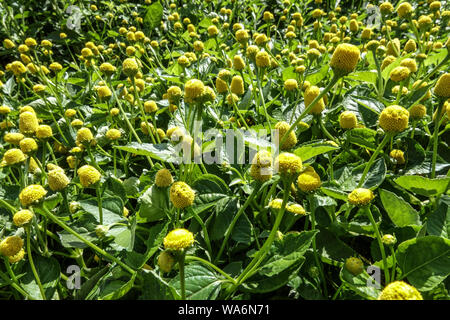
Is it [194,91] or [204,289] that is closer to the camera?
[204,289]

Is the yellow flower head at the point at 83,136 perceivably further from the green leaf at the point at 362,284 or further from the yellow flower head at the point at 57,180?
the green leaf at the point at 362,284

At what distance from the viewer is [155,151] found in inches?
37.0

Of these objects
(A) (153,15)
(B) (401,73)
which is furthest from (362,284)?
(A) (153,15)

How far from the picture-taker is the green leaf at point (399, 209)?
0.89 metres

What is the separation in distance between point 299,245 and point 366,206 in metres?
0.19

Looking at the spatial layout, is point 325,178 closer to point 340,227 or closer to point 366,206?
point 340,227

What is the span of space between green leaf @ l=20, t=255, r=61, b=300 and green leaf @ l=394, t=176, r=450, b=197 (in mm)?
1040

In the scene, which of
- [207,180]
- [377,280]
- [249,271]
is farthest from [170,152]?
[377,280]

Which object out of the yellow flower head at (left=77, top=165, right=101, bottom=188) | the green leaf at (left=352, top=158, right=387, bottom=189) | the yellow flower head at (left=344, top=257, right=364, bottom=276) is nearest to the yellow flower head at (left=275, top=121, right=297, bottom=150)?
the green leaf at (left=352, top=158, right=387, bottom=189)

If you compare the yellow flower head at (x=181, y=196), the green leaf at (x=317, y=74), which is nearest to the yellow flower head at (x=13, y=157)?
the yellow flower head at (x=181, y=196)

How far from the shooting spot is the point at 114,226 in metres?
1.00

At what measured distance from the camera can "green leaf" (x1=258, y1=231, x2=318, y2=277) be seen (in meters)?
0.79

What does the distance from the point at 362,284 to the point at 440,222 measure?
284 millimetres

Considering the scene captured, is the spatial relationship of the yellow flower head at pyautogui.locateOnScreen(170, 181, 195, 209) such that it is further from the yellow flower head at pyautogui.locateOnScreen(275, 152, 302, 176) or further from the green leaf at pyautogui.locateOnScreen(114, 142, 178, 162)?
the yellow flower head at pyautogui.locateOnScreen(275, 152, 302, 176)
